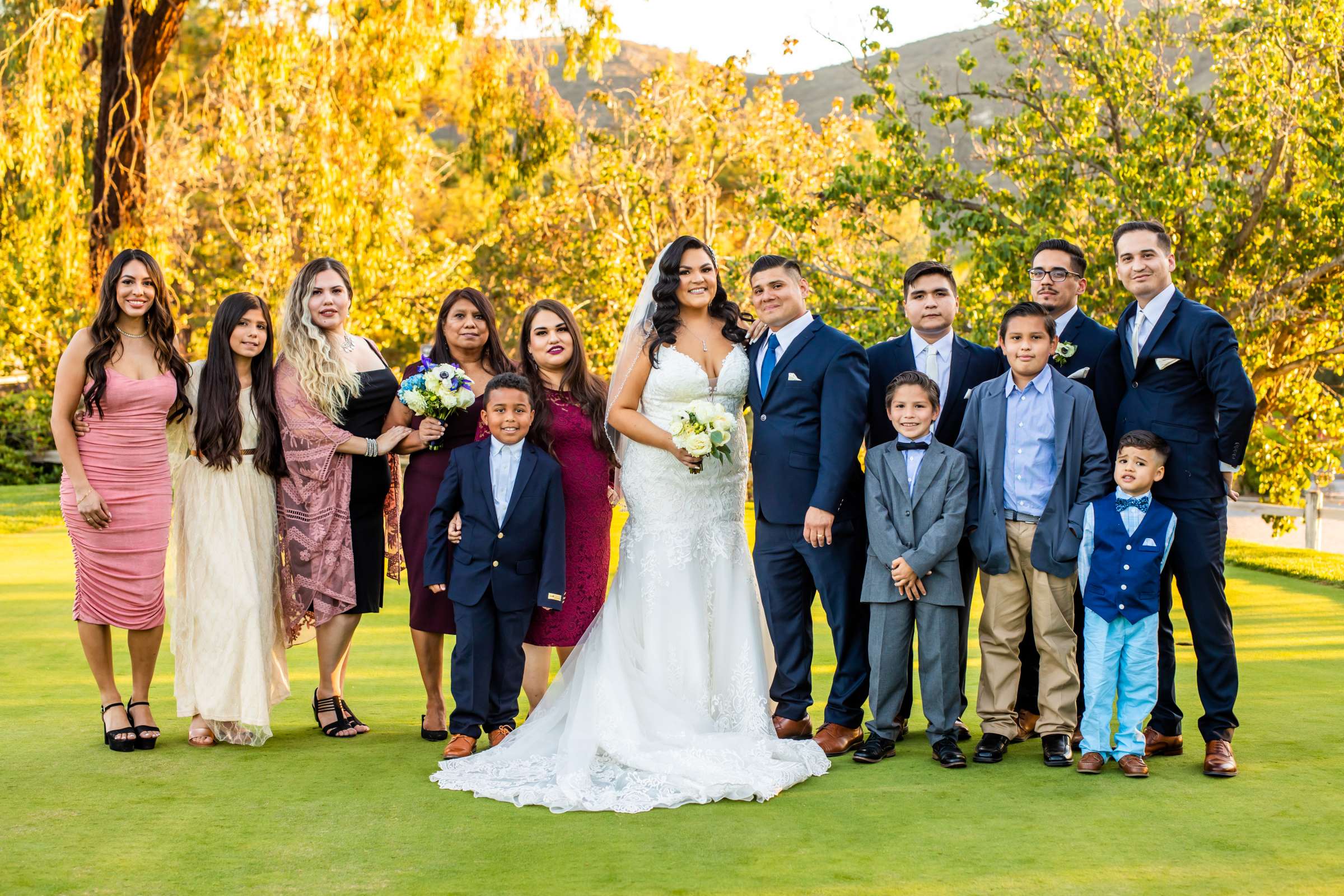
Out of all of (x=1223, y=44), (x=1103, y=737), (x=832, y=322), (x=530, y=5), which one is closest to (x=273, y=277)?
(x=530, y=5)

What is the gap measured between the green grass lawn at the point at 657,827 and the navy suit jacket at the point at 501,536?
2.39ft

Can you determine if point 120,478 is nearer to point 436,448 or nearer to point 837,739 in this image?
point 436,448

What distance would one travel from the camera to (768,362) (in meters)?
5.04

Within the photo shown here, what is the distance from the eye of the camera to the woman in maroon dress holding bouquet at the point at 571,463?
517 cm

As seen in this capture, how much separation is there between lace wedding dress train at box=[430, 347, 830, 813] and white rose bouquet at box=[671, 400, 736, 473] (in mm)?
270

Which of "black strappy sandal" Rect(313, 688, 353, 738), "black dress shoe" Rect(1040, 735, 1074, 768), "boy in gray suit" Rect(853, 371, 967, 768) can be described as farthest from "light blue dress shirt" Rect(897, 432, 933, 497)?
"black strappy sandal" Rect(313, 688, 353, 738)

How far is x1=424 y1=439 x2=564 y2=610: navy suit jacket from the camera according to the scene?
15.9 ft

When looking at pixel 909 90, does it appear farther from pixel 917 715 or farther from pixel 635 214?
pixel 635 214

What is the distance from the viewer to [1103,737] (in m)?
4.51

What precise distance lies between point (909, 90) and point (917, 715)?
25.7 feet

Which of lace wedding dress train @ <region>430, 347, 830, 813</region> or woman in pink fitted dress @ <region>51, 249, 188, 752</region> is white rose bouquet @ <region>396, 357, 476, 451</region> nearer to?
lace wedding dress train @ <region>430, 347, 830, 813</region>

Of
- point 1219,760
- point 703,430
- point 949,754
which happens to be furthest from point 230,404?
point 1219,760

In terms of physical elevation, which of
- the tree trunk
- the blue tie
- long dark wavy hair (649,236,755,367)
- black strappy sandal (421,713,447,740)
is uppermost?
the tree trunk

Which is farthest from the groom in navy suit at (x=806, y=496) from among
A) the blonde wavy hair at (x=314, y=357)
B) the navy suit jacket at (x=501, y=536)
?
the blonde wavy hair at (x=314, y=357)
